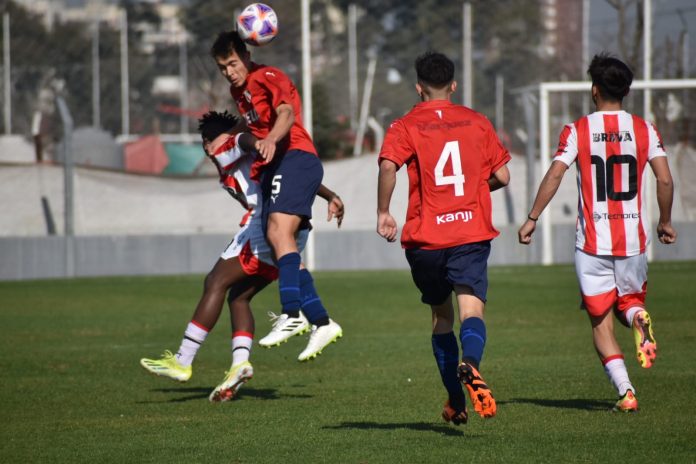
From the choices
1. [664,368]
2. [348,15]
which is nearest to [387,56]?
[348,15]

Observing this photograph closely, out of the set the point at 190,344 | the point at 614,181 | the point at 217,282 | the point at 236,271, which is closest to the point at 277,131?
the point at 236,271

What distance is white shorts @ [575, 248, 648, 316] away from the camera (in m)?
7.73

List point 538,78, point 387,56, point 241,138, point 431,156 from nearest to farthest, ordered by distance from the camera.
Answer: point 431,156, point 241,138, point 538,78, point 387,56

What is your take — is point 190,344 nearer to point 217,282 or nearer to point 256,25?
point 217,282

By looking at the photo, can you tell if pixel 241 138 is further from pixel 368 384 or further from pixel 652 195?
pixel 652 195

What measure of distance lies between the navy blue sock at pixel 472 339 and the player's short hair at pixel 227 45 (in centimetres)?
273

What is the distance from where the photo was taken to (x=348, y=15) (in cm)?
6856

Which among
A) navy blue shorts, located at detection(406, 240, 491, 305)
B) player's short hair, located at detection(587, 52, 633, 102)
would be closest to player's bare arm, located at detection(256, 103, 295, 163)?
navy blue shorts, located at detection(406, 240, 491, 305)

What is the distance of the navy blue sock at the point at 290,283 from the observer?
8.24 m

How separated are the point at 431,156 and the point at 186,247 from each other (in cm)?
1986

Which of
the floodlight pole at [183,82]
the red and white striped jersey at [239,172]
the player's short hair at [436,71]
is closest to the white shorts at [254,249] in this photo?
the red and white striped jersey at [239,172]

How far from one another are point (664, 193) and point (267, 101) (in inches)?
103

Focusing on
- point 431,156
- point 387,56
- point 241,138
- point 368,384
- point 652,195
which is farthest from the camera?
point 387,56

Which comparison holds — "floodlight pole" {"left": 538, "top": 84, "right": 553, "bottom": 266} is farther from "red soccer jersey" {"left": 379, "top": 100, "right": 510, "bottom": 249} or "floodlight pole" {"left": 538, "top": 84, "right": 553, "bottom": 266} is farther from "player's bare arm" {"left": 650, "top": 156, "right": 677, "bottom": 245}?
"red soccer jersey" {"left": 379, "top": 100, "right": 510, "bottom": 249}
